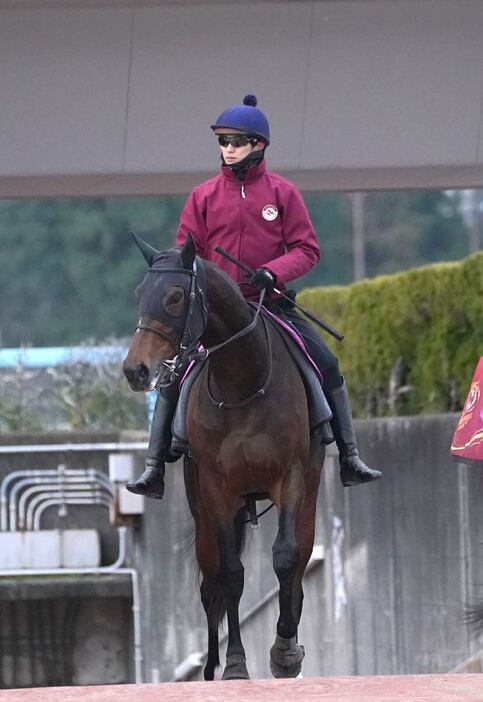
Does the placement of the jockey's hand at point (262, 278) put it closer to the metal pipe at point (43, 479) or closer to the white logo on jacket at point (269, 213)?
the white logo on jacket at point (269, 213)

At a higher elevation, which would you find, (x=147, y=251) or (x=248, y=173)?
(x=248, y=173)

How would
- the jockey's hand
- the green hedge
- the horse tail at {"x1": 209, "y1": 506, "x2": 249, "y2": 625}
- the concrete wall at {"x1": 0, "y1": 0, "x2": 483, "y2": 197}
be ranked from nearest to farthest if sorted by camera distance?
the jockey's hand < the horse tail at {"x1": 209, "y1": 506, "x2": 249, "y2": 625} < the concrete wall at {"x1": 0, "y1": 0, "x2": 483, "y2": 197} < the green hedge

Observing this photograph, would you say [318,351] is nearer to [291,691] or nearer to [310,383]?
[310,383]

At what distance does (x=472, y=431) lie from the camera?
936cm

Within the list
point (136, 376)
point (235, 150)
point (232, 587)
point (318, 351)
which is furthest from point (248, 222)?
point (232, 587)

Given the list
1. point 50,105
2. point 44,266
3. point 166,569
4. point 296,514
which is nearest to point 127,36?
point 50,105

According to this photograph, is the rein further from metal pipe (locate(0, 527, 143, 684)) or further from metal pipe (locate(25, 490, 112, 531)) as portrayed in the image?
metal pipe (locate(25, 490, 112, 531))

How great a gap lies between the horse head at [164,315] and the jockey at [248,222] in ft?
2.25

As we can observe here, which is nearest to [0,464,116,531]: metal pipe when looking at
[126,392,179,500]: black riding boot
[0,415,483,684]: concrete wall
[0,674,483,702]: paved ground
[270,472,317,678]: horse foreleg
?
[0,415,483,684]: concrete wall

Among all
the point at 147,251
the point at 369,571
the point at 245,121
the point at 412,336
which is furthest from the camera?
the point at 412,336

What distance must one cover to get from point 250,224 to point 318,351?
2.35ft

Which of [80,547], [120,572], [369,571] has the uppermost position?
[369,571]

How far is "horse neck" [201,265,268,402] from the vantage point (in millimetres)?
9078

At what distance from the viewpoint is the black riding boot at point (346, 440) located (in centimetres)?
996
